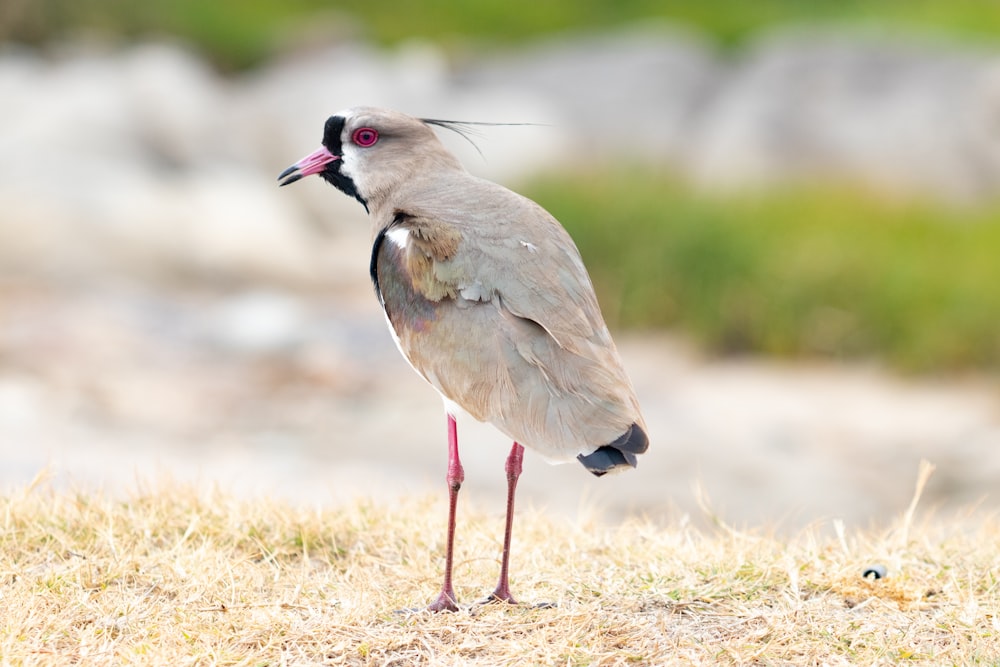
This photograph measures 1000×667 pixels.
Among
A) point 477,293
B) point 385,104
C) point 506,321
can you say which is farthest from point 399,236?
point 385,104

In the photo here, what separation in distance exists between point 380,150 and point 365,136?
0.08m

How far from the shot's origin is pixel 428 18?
22.5 metres

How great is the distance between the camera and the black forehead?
15.1ft

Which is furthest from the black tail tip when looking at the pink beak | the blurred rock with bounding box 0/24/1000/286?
the blurred rock with bounding box 0/24/1000/286

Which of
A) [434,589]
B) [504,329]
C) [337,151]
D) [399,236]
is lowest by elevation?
[434,589]

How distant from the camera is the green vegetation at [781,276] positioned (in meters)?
10.8

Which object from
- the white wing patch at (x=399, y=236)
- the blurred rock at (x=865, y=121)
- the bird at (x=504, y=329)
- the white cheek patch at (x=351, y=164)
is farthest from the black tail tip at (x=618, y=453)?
the blurred rock at (x=865, y=121)

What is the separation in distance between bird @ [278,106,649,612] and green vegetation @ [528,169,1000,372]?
6908 mm

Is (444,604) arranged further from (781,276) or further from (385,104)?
(385,104)

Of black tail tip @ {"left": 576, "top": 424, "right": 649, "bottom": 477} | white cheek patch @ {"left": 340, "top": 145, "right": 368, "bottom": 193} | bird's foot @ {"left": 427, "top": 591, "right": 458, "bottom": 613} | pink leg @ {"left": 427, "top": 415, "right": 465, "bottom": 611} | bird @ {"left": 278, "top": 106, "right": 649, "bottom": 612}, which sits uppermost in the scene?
white cheek patch @ {"left": 340, "top": 145, "right": 368, "bottom": 193}

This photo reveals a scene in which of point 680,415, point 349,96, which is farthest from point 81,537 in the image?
point 349,96

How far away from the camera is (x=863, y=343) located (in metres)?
10.9

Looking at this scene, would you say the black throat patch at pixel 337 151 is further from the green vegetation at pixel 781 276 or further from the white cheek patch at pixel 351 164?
the green vegetation at pixel 781 276

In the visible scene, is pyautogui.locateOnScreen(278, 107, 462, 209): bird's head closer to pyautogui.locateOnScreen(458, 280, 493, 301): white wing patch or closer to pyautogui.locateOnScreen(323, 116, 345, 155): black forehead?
pyautogui.locateOnScreen(323, 116, 345, 155): black forehead
